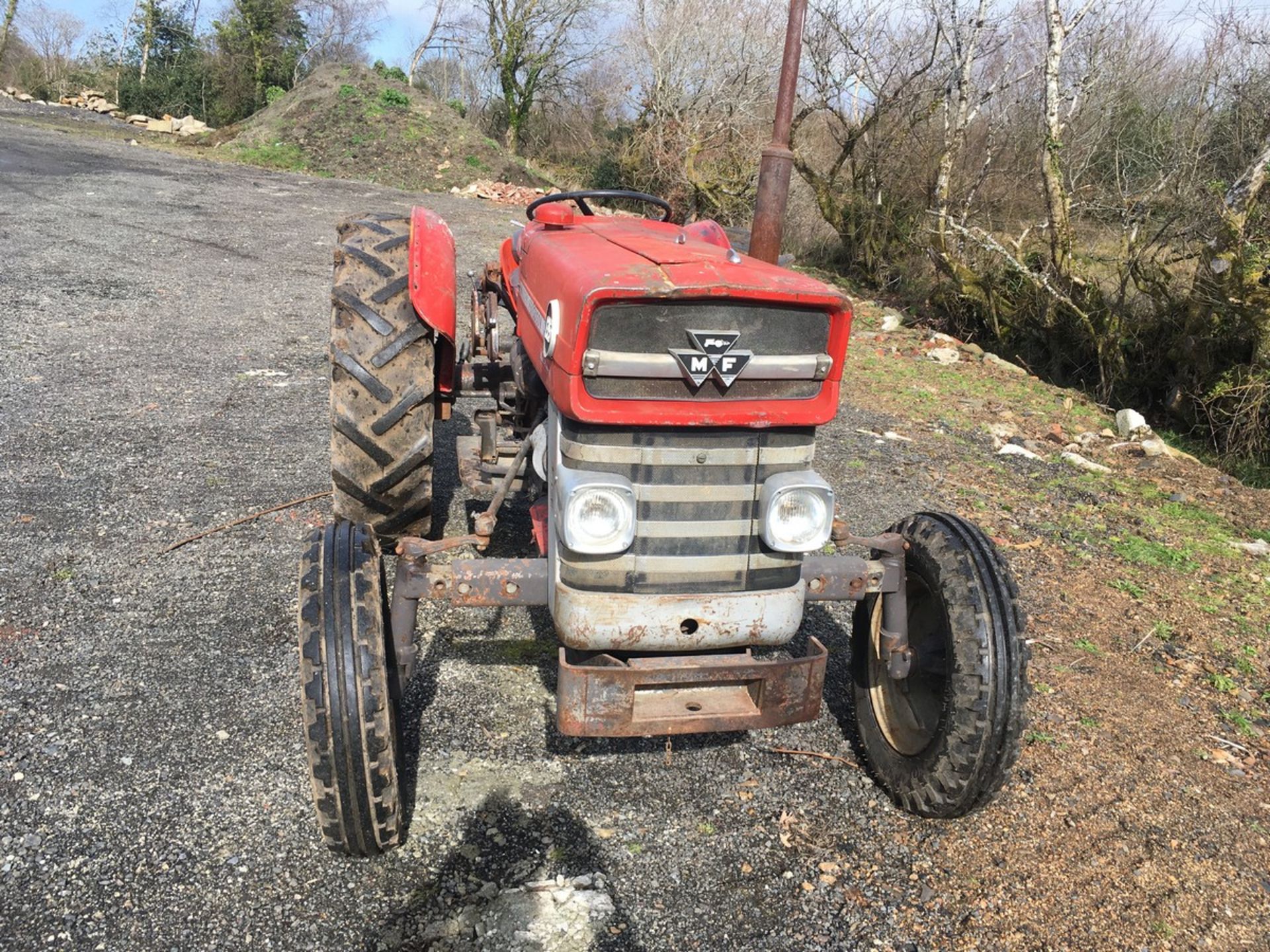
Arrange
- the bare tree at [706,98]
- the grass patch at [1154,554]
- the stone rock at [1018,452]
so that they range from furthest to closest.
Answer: the bare tree at [706,98] → the stone rock at [1018,452] → the grass patch at [1154,554]

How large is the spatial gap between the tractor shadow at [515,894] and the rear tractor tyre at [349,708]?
0.66 ft

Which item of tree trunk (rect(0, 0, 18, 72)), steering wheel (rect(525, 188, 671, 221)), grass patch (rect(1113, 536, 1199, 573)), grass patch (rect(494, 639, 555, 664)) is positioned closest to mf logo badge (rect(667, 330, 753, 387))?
steering wheel (rect(525, 188, 671, 221))

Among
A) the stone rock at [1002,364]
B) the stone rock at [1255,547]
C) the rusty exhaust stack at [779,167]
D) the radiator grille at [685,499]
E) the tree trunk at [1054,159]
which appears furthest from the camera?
the stone rock at [1002,364]

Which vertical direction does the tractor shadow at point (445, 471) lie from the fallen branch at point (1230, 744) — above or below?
above

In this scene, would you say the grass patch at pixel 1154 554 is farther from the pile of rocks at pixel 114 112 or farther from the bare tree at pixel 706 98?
the pile of rocks at pixel 114 112

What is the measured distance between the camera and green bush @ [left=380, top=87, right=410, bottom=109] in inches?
823

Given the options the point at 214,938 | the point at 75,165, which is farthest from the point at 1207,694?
the point at 75,165

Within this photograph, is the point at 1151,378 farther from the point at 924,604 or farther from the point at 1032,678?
the point at 924,604

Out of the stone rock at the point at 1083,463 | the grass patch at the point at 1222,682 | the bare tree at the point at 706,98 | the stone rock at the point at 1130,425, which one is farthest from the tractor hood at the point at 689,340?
the bare tree at the point at 706,98

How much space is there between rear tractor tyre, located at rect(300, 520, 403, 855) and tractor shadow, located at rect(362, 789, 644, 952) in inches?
8.0

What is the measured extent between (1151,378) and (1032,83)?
18.4 ft

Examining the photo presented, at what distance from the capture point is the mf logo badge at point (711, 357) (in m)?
2.21

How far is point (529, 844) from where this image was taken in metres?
2.51

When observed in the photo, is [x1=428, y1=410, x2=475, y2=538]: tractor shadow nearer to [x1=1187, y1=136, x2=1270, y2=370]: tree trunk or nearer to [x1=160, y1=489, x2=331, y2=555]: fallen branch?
[x1=160, y1=489, x2=331, y2=555]: fallen branch
